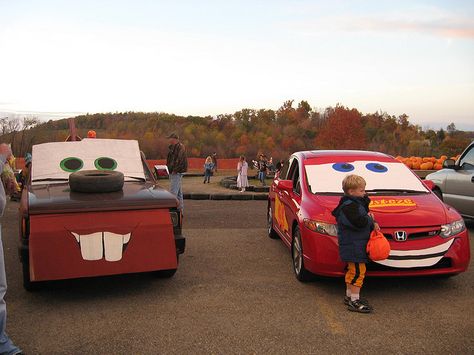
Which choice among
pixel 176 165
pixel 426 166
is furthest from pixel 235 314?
pixel 426 166

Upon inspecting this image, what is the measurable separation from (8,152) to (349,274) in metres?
3.29

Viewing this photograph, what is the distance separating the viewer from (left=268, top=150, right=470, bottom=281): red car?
195 inches

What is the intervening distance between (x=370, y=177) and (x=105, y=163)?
3.57 m

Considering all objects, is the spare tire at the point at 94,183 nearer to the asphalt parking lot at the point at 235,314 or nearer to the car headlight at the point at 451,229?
the asphalt parking lot at the point at 235,314

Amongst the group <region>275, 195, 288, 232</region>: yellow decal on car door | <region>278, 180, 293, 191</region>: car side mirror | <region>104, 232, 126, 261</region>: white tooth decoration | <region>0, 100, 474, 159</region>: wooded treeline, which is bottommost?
<region>0, 100, 474, 159</region>: wooded treeline

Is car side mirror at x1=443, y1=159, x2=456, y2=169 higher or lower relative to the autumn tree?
higher

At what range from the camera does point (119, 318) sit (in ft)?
14.6

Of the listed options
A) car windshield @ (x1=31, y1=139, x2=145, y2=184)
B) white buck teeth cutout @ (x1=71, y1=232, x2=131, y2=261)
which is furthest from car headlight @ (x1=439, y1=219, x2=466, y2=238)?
car windshield @ (x1=31, y1=139, x2=145, y2=184)

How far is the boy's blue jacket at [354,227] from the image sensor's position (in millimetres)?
4535

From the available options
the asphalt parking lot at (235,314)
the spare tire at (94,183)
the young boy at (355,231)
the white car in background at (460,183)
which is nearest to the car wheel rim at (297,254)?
the asphalt parking lot at (235,314)

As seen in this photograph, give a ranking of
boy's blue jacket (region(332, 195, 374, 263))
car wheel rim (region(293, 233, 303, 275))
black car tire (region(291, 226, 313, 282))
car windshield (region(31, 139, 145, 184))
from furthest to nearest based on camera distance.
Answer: car windshield (region(31, 139, 145, 184)) → car wheel rim (region(293, 233, 303, 275)) → black car tire (region(291, 226, 313, 282)) → boy's blue jacket (region(332, 195, 374, 263))

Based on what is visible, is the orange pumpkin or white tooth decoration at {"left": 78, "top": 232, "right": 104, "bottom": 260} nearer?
white tooth decoration at {"left": 78, "top": 232, "right": 104, "bottom": 260}

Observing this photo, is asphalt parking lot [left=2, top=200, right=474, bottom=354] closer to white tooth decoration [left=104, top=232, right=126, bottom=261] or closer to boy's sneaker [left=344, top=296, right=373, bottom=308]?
boy's sneaker [left=344, top=296, right=373, bottom=308]

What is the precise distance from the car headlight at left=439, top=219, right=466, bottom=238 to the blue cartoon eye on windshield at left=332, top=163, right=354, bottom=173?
1.55 meters
